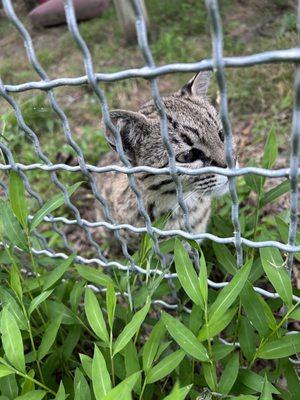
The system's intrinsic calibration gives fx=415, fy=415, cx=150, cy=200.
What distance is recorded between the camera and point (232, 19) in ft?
16.9

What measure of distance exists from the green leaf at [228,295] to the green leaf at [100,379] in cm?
40

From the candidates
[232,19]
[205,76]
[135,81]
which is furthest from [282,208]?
[232,19]

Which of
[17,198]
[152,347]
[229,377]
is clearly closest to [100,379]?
[152,347]

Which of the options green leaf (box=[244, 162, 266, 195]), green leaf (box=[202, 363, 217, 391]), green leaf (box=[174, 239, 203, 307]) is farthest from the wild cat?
green leaf (box=[202, 363, 217, 391])

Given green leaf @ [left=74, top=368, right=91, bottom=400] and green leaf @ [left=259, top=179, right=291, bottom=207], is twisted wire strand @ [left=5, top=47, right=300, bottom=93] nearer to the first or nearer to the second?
→ green leaf @ [left=259, top=179, right=291, bottom=207]

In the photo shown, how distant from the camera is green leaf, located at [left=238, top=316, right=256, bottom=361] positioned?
1627mm

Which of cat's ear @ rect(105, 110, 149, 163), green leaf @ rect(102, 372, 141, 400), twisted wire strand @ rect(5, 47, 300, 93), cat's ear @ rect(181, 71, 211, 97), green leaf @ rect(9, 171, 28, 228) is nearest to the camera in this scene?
twisted wire strand @ rect(5, 47, 300, 93)

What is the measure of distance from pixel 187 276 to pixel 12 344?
0.67 metres

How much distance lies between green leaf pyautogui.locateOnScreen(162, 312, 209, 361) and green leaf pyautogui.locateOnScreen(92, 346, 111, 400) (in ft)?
0.86

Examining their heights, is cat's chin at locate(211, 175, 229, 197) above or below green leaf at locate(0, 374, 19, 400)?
above

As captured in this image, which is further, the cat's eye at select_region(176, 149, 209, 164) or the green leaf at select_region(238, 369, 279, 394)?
the cat's eye at select_region(176, 149, 209, 164)

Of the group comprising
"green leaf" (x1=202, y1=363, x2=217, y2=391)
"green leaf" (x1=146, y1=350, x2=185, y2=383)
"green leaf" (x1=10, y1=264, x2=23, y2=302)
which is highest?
"green leaf" (x1=10, y1=264, x2=23, y2=302)

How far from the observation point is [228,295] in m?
1.47

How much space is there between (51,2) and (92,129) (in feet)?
10.6
